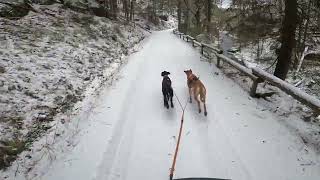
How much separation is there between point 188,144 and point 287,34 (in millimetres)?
6454

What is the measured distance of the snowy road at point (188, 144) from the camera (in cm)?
480

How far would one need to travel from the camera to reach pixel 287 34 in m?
9.74

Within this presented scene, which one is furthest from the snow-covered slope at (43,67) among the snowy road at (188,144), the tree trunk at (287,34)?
the tree trunk at (287,34)

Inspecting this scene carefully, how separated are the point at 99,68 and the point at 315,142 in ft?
29.2

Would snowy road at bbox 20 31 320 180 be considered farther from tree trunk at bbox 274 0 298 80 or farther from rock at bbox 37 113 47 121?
tree trunk at bbox 274 0 298 80

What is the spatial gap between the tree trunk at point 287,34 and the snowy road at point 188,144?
2.62 metres

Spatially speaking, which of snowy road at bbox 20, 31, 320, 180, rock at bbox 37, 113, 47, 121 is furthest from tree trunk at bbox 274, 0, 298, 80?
rock at bbox 37, 113, 47, 121

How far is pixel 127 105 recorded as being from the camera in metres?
7.91

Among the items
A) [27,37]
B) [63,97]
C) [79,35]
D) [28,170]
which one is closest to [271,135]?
[28,170]

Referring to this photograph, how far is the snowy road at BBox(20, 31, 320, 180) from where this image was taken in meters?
4.80

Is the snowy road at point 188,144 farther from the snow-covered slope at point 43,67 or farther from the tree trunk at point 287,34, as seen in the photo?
the tree trunk at point 287,34

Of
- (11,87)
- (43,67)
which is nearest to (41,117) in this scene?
(11,87)

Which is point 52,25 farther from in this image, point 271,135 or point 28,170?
point 271,135

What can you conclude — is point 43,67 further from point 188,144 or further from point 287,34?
point 287,34
